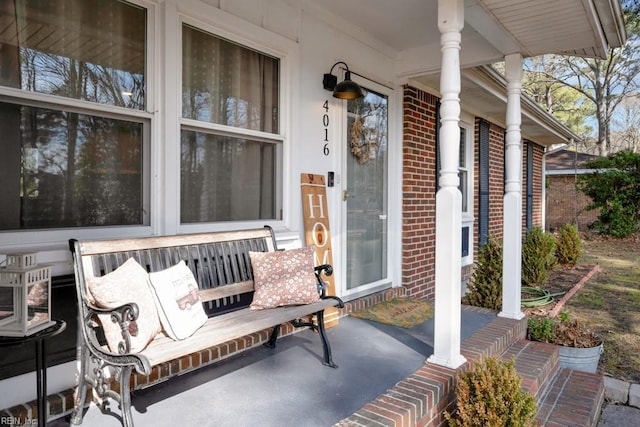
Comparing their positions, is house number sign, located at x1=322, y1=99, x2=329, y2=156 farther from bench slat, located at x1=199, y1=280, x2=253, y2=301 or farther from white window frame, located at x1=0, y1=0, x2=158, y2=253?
white window frame, located at x1=0, y1=0, x2=158, y2=253

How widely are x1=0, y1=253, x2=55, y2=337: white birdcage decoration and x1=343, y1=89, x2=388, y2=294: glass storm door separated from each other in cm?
272

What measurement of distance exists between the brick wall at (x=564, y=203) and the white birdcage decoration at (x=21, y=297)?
56.8 feet

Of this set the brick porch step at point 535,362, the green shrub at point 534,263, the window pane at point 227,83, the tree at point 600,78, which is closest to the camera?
the window pane at point 227,83

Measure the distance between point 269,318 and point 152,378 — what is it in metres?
0.77

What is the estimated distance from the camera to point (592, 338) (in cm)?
383

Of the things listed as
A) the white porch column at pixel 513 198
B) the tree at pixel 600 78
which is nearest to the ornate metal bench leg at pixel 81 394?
the white porch column at pixel 513 198

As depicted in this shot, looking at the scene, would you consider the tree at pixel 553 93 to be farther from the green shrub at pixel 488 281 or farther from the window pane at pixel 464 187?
the green shrub at pixel 488 281

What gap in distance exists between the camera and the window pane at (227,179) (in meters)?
2.80

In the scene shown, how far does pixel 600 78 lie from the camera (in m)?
18.6

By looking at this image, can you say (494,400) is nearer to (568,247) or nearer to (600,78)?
(568,247)

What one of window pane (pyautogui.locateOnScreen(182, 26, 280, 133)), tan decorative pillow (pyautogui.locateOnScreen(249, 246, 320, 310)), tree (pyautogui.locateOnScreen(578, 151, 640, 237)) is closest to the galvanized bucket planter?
tan decorative pillow (pyautogui.locateOnScreen(249, 246, 320, 310))

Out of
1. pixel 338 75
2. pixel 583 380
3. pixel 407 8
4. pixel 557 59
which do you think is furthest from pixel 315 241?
pixel 557 59

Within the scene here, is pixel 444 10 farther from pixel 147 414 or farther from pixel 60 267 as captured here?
pixel 147 414

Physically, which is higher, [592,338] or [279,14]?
[279,14]
